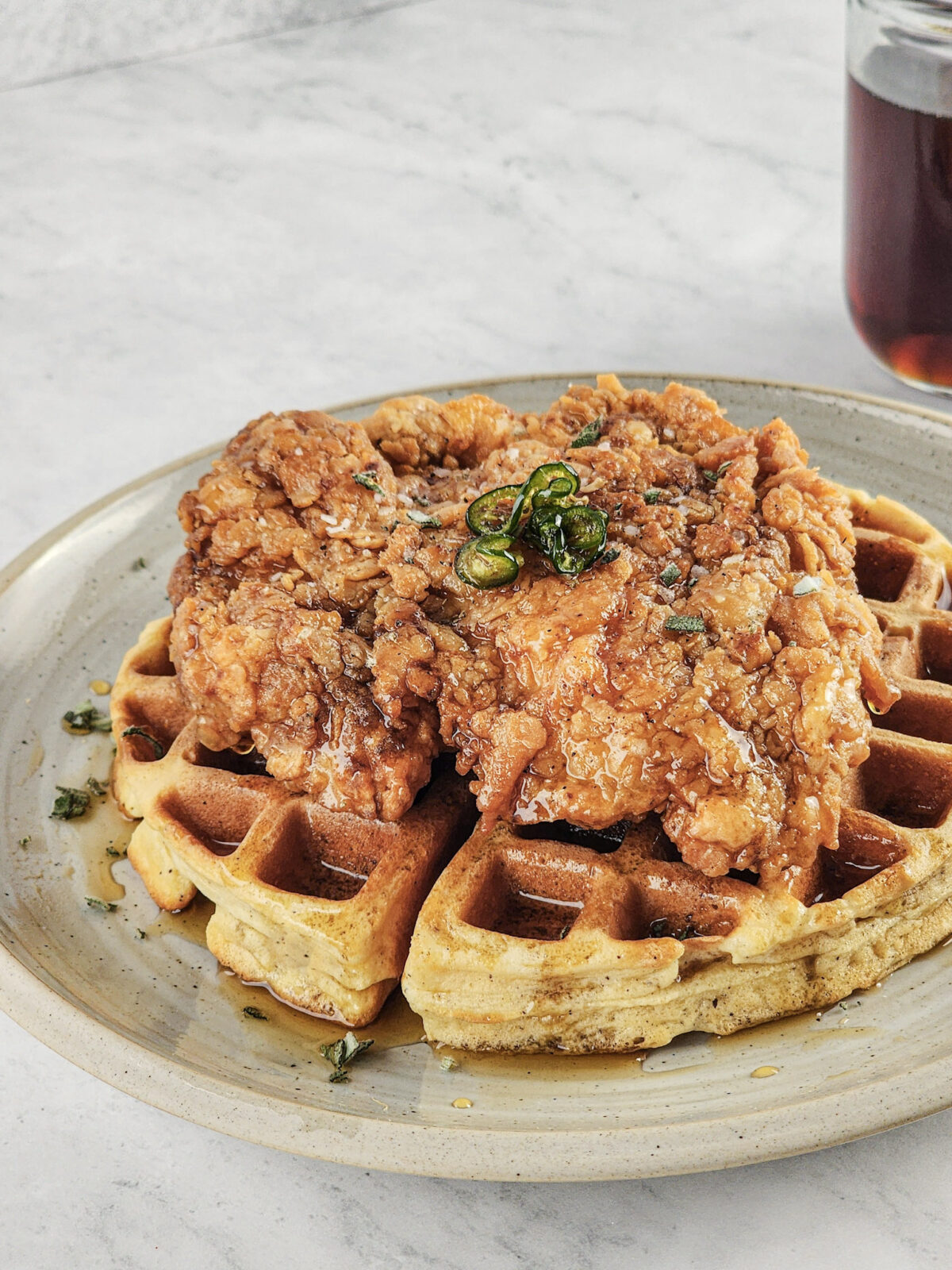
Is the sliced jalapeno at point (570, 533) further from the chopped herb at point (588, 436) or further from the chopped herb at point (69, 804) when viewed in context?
the chopped herb at point (69, 804)

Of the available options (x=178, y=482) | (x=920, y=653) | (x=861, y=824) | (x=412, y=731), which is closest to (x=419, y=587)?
(x=412, y=731)

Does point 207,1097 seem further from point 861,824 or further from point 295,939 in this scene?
point 861,824

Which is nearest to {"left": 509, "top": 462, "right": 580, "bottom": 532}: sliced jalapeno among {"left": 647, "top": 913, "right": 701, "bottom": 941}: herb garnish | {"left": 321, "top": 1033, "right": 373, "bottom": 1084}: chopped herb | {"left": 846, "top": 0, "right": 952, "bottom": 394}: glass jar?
{"left": 647, "top": 913, "right": 701, "bottom": 941}: herb garnish

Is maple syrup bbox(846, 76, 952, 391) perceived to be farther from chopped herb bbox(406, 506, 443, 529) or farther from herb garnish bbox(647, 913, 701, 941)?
herb garnish bbox(647, 913, 701, 941)

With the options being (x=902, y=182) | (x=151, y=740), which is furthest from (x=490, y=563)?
(x=902, y=182)

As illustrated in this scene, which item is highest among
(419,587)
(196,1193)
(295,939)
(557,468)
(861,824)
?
(557,468)

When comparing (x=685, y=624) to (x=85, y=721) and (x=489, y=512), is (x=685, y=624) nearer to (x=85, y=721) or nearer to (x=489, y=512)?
(x=489, y=512)
